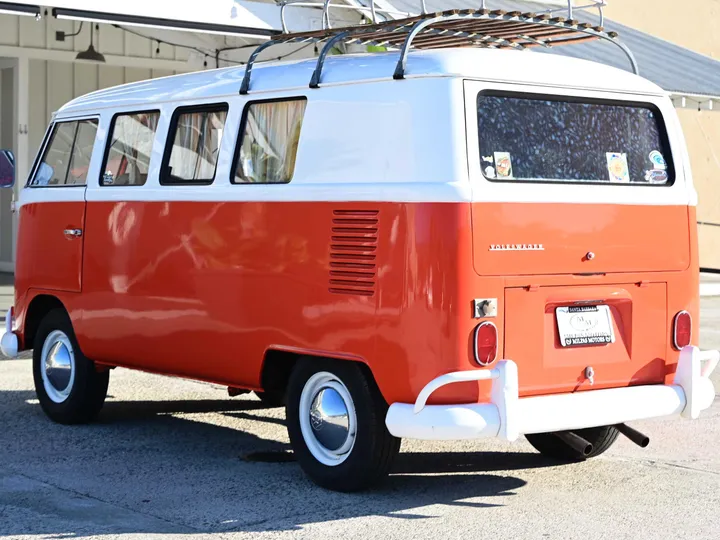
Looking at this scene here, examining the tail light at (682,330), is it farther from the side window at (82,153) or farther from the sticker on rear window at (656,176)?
the side window at (82,153)

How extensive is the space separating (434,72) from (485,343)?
1.33 meters

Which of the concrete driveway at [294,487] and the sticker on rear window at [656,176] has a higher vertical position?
the sticker on rear window at [656,176]

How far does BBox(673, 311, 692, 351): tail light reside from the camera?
22.7 ft

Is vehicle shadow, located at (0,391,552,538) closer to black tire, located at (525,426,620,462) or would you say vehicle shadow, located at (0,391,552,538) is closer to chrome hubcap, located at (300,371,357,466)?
black tire, located at (525,426,620,462)

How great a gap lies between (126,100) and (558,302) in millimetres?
3291

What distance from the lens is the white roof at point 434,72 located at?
6.34m

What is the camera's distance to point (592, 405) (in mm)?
6355

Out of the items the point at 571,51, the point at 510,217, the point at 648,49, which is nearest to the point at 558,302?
the point at 510,217

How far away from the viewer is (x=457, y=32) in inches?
284

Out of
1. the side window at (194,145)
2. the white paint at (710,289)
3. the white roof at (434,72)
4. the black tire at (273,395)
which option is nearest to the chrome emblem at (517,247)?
the white roof at (434,72)

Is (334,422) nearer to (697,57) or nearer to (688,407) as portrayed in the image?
(688,407)

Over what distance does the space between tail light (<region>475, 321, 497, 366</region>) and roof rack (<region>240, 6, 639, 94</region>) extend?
4.24 feet

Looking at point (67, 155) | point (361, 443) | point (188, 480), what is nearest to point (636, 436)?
point (361, 443)

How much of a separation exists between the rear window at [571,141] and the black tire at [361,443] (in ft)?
4.00
